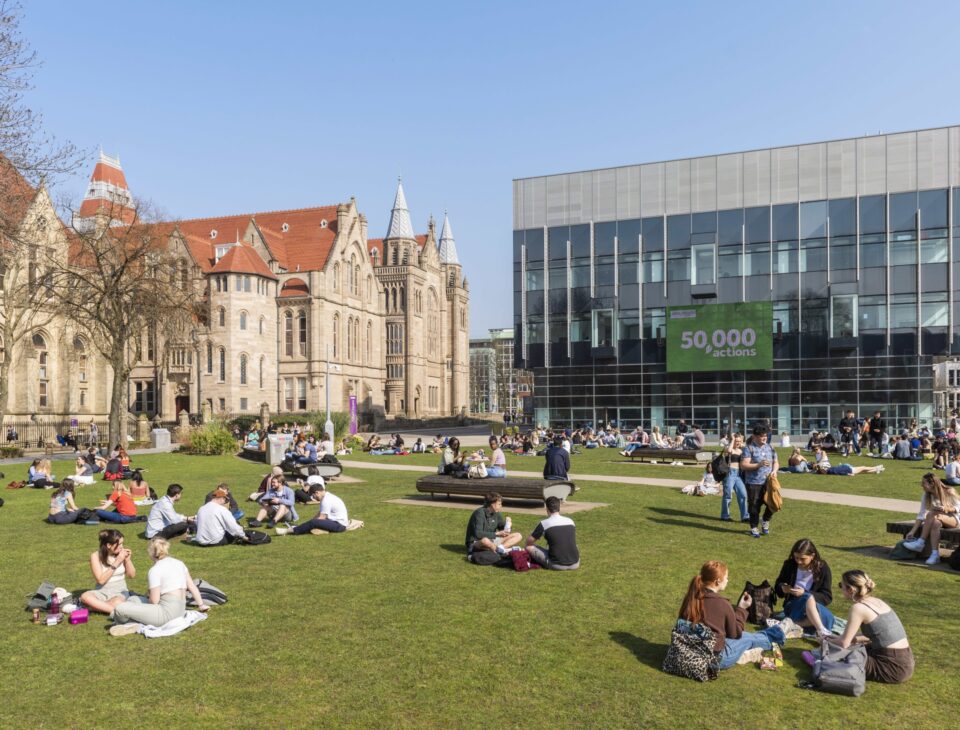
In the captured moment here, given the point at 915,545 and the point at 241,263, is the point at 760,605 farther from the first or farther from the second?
the point at 241,263

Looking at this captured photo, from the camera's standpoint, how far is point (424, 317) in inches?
3772

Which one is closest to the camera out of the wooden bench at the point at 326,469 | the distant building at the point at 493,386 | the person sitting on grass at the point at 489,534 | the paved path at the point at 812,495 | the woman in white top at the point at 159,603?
the woman in white top at the point at 159,603

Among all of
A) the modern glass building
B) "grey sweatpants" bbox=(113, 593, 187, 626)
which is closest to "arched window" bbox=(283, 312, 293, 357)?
the modern glass building

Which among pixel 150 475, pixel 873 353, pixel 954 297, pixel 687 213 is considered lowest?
pixel 150 475

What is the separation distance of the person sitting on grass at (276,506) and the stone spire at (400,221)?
78697 millimetres

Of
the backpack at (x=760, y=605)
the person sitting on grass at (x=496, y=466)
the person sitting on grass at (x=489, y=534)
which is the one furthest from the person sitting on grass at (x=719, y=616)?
the person sitting on grass at (x=496, y=466)

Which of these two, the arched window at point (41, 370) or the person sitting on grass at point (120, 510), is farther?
the arched window at point (41, 370)

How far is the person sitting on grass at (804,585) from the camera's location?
9242 millimetres

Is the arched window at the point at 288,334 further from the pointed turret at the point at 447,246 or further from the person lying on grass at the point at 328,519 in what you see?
the person lying on grass at the point at 328,519

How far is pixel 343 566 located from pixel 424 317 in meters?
83.5

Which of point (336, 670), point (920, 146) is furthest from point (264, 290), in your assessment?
point (336, 670)

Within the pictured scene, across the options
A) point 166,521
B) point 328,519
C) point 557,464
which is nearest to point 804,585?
point 328,519

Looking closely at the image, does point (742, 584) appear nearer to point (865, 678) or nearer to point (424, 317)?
point (865, 678)

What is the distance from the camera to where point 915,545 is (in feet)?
43.1
